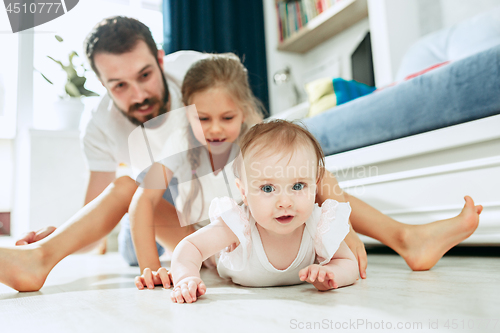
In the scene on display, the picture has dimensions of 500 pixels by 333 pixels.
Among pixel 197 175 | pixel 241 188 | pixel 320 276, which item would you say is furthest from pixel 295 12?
pixel 320 276

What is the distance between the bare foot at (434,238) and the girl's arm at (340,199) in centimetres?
10

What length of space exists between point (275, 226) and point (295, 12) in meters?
2.13

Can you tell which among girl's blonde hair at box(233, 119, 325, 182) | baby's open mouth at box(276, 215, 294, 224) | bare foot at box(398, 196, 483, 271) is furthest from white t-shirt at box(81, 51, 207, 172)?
bare foot at box(398, 196, 483, 271)

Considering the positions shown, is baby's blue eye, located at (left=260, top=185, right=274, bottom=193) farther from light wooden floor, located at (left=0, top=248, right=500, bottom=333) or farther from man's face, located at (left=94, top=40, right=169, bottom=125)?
man's face, located at (left=94, top=40, right=169, bottom=125)

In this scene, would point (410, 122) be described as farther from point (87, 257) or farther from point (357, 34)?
point (357, 34)

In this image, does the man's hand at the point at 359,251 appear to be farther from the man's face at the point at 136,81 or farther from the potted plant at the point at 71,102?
the potted plant at the point at 71,102

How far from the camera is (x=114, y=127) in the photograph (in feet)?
2.90

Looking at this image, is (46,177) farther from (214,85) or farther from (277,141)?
(277,141)

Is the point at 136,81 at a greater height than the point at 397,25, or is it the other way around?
the point at 397,25

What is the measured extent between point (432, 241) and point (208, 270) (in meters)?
0.49

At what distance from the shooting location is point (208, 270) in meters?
0.87

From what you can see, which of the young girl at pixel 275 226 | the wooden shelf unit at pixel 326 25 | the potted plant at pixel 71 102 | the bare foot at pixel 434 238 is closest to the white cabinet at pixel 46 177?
the potted plant at pixel 71 102

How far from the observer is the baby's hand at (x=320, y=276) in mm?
507

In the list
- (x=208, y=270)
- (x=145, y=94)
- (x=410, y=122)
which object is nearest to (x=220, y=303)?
(x=208, y=270)
